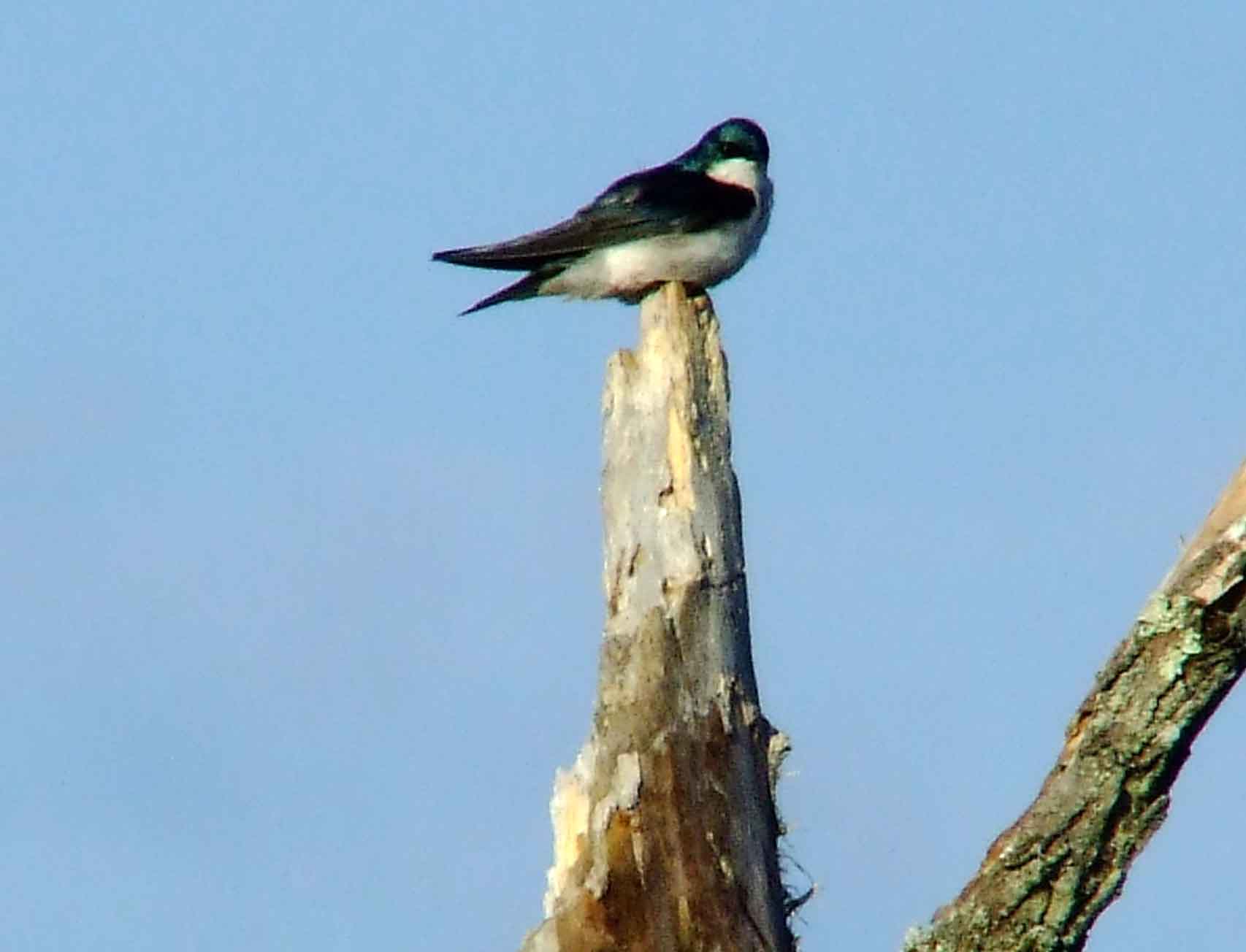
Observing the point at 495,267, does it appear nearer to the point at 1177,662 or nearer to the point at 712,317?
the point at 712,317

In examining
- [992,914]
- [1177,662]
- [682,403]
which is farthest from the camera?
[682,403]

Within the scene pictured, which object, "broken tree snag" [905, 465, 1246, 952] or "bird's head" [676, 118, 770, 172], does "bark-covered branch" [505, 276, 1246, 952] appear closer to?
"broken tree snag" [905, 465, 1246, 952]

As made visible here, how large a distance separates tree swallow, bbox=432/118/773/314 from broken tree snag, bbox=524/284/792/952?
128 inches

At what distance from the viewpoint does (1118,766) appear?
5020 mm

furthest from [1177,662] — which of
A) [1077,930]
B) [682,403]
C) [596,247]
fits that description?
[596,247]

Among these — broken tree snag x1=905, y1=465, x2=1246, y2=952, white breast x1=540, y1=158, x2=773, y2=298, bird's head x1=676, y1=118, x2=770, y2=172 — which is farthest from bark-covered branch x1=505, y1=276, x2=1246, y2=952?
bird's head x1=676, y1=118, x2=770, y2=172

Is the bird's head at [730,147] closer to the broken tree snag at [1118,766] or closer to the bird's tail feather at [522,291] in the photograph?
the bird's tail feather at [522,291]

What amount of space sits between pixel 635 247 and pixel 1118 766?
5.09m

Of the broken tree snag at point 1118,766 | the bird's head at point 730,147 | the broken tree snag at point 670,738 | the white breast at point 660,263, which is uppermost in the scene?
the bird's head at point 730,147

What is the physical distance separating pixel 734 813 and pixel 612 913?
0.40 m

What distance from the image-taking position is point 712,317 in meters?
6.89

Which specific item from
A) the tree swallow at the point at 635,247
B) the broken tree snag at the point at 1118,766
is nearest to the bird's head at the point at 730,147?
the tree swallow at the point at 635,247

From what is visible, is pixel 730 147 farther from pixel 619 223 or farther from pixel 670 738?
pixel 670 738

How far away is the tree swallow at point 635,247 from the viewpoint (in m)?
9.72
